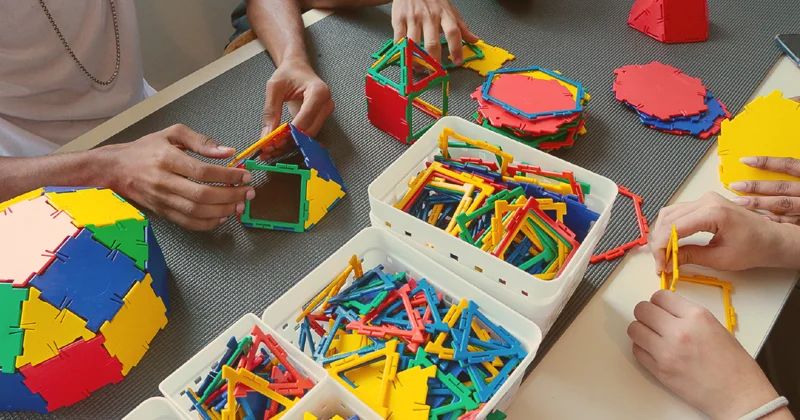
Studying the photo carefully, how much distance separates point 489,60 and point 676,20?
1.37 ft

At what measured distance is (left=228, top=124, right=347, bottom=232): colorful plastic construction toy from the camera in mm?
925

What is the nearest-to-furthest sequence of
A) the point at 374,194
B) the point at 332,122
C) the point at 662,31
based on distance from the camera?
the point at 374,194 < the point at 332,122 < the point at 662,31

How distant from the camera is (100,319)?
71cm

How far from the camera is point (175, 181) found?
0.90 meters

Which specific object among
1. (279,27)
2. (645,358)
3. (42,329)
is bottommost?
(645,358)

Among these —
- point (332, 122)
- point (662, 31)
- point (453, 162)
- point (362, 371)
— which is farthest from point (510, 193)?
point (662, 31)

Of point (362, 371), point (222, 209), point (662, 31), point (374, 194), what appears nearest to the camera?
point (362, 371)

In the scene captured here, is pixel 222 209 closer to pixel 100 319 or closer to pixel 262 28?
pixel 100 319

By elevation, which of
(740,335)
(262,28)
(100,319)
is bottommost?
(740,335)

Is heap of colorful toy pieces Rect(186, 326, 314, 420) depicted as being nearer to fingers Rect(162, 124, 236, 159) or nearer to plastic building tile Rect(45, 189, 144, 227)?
plastic building tile Rect(45, 189, 144, 227)

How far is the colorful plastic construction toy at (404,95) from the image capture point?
1.01 m

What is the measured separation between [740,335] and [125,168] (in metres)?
0.93

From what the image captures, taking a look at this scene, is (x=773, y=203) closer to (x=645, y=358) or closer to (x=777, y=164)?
(x=777, y=164)

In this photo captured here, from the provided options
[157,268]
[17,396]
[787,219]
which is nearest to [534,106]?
[787,219]
